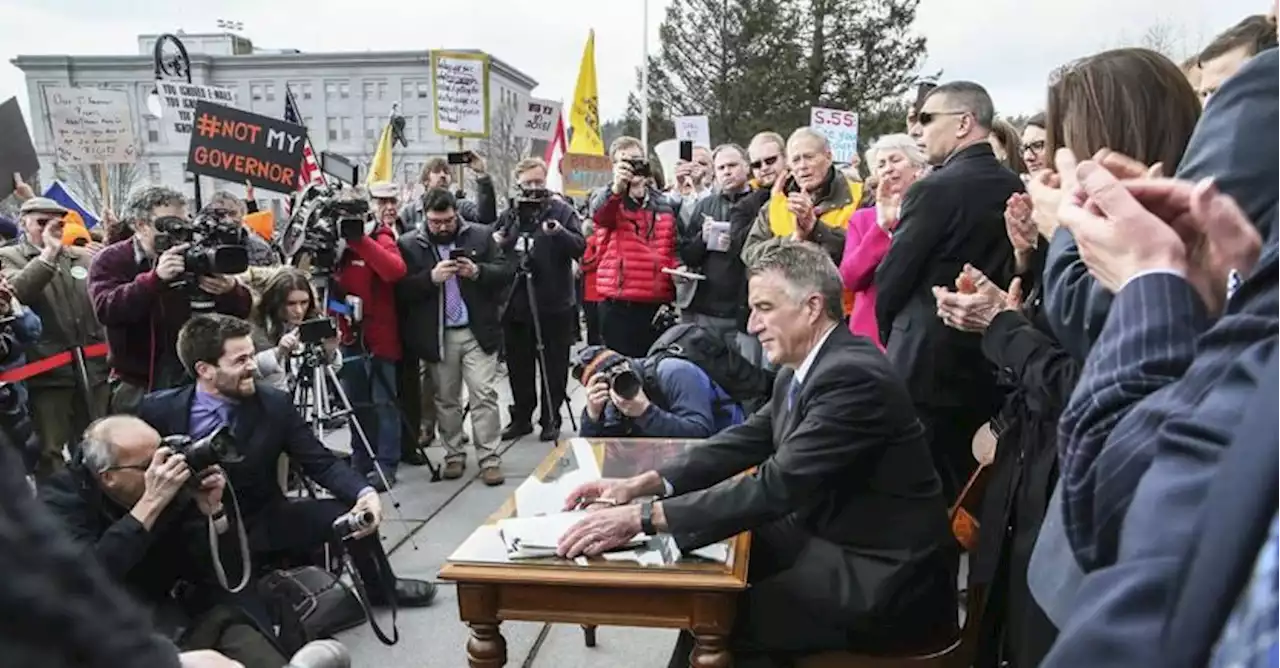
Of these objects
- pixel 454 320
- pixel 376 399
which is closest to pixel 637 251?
pixel 454 320

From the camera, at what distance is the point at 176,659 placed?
0.99 meters

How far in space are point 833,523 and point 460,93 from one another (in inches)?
268

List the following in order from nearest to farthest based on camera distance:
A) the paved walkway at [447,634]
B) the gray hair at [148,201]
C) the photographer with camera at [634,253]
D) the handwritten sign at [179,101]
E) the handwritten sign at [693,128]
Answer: the paved walkway at [447,634] < the gray hair at [148,201] < the photographer with camera at [634,253] < the handwritten sign at [179,101] < the handwritten sign at [693,128]

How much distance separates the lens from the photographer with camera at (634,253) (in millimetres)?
5867

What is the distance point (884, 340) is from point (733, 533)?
1.42m

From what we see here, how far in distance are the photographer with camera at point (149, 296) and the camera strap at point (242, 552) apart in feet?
4.16

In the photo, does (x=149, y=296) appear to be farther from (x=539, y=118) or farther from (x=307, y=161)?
(x=539, y=118)

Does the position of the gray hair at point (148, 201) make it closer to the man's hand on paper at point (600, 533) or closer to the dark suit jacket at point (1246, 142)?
the man's hand on paper at point (600, 533)

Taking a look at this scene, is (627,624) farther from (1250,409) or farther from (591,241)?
(591,241)

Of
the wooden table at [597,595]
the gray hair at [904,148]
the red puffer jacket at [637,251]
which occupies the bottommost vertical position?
the wooden table at [597,595]

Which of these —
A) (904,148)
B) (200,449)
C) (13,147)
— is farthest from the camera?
(13,147)

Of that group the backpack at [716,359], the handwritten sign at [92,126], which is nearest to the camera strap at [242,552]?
the backpack at [716,359]

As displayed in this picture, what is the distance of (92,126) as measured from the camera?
7844 mm

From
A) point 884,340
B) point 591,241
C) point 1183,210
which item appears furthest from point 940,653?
point 591,241
